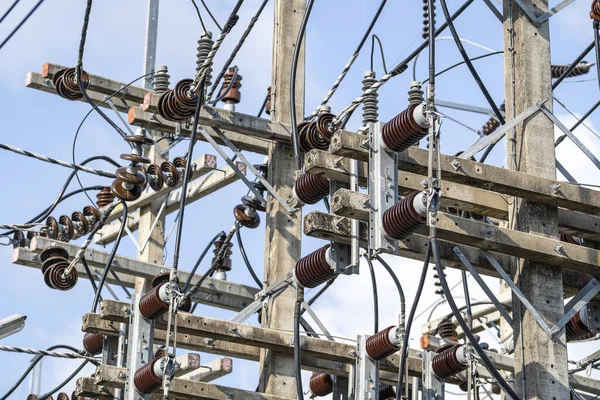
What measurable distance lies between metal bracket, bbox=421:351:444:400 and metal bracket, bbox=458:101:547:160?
7.80 ft

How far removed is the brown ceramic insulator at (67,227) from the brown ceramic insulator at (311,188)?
6.53 meters

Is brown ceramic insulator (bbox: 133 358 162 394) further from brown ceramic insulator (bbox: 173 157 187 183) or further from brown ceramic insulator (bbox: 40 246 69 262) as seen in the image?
brown ceramic insulator (bbox: 173 157 187 183)

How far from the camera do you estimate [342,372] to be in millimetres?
12750

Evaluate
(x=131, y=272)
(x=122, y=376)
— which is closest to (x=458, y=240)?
(x=122, y=376)

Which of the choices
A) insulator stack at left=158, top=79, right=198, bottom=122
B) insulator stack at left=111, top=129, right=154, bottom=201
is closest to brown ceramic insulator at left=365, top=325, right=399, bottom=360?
insulator stack at left=158, top=79, right=198, bottom=122

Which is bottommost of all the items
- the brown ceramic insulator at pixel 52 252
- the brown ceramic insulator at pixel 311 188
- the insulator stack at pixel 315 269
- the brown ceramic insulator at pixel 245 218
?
the insulator stack at pixel 315 269

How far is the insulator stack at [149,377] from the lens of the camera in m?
12.0

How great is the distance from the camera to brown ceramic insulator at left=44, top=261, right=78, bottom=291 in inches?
601

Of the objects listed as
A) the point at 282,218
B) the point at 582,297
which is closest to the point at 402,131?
the point at 582,297

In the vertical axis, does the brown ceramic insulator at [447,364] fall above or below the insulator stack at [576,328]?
above

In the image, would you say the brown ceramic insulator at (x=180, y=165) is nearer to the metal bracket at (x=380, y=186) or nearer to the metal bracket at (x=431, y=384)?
the metal bracket at (x=431, y=384)

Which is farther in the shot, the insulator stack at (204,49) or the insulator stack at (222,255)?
the insulator stack at (222,255)

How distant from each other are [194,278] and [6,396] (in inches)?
94.0

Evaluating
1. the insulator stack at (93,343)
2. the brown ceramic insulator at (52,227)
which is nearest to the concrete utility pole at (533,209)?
the insulator stack at (93,343)
